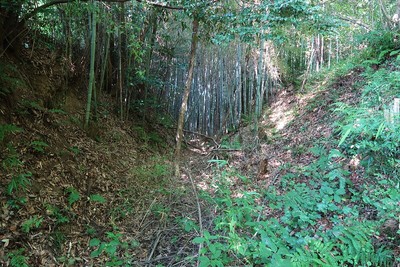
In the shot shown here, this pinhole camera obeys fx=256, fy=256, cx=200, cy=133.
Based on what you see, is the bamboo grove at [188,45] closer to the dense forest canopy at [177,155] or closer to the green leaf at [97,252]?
the dense forest canopy at [177,155]

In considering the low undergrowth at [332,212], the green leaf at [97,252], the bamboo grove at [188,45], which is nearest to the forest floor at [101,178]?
the green leaf at [97,252]

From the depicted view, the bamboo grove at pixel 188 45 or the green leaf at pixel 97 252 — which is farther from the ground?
the bamboo grove at pixel 188 45

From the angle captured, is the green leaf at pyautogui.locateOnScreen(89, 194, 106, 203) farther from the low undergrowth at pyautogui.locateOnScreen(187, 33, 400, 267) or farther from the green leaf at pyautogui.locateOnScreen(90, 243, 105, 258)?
the low undergrowth at pyautogui.locateOnScreen(187, 33, 400, 267)

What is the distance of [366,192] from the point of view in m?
2.35

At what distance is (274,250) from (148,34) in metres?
4.50

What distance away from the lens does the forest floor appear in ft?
6.88

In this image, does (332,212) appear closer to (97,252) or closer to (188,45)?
(97,252)

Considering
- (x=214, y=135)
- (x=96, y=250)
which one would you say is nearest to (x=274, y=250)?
(x=96, y=250)

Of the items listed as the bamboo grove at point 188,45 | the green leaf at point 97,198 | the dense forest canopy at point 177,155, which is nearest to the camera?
the dense forest canopy at point 177,155

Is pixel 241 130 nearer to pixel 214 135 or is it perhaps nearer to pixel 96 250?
pixel 214 135

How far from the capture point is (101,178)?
3258 mm

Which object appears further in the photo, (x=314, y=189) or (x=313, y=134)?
(x=313, y=134)

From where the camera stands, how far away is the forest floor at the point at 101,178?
210 centimetres

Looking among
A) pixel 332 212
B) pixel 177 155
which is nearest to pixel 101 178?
pixel 177 155
